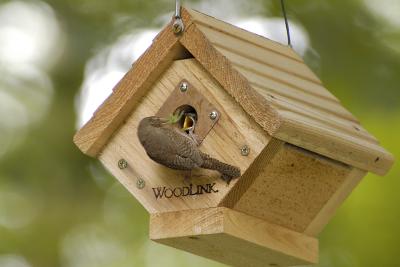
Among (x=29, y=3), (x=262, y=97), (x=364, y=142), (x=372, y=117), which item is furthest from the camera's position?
(x=29, y=3)

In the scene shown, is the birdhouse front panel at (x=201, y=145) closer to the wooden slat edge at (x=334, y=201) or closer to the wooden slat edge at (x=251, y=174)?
the wooden slat edge at (x=251, y=174)

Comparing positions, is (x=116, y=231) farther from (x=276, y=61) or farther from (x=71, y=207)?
(x=276, y=61)

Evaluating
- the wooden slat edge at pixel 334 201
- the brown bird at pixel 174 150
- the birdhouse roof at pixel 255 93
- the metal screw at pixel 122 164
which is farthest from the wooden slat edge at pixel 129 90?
the wooden slat edge at pixel 334 201

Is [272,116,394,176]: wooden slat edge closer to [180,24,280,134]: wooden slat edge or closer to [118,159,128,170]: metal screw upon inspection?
[180,24,280,134]: wooden slat edge

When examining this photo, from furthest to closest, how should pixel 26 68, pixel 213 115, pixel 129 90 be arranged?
pixel 26 68, pixel 129 90, pixel 213 115

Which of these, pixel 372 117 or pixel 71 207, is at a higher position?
pixel 372 117

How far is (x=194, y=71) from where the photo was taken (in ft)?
17.8

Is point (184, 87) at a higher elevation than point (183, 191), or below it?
higher

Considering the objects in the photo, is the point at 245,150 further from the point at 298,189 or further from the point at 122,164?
the point at 122,164

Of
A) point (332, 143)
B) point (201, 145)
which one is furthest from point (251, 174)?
point (332, 143)

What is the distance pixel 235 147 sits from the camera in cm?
528

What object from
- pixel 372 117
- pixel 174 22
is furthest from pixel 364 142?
pixel 372 117

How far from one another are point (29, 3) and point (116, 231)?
200 centimetres

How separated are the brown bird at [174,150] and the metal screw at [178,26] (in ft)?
1.19
